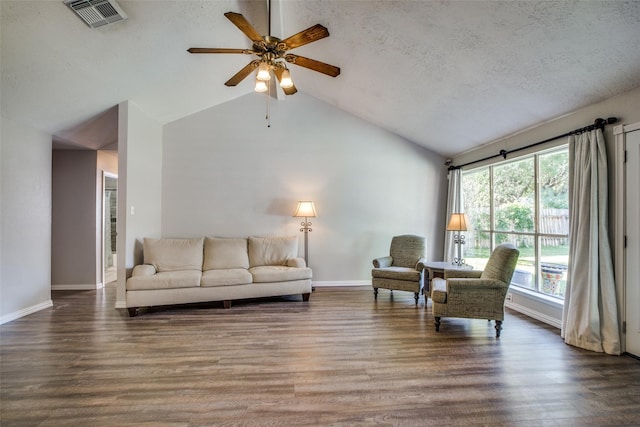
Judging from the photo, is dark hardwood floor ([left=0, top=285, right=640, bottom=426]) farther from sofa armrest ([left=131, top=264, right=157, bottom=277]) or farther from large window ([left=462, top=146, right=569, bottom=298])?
large window ([left=462, top=146, right=569, bottom=298])

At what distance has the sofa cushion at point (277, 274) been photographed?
14.2 feet

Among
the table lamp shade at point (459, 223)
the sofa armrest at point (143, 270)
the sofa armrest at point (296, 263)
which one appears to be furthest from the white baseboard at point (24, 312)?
the table lamp shade at point (459, 223)

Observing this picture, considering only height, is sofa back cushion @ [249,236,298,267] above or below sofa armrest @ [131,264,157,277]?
above

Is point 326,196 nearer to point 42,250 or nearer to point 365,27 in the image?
point 365,27

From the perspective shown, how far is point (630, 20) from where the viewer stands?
2.21 m

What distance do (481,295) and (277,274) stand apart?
2615 mm

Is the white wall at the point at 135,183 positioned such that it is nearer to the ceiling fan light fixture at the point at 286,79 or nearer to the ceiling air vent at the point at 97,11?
the ceiling air vent at the point at 97,11

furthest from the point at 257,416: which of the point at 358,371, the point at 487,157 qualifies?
the point at 487,157

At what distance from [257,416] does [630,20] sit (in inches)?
149

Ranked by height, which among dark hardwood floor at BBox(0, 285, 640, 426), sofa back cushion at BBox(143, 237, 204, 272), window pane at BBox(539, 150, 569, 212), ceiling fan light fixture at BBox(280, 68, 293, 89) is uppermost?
ceiling fan light fixture at BBox(280, 68, 293, 89)

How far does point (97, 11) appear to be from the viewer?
8.62 feet

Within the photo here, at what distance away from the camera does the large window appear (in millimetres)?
3578

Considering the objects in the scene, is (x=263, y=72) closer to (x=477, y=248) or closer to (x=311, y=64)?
(x=311, y=64)

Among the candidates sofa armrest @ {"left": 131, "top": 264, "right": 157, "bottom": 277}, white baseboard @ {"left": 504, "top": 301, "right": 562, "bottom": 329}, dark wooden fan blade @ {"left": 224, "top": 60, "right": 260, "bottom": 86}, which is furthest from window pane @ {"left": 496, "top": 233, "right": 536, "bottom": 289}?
sofa armrest @ {"left": 131, "top": 264, "right": 157, "bottom": 277}
